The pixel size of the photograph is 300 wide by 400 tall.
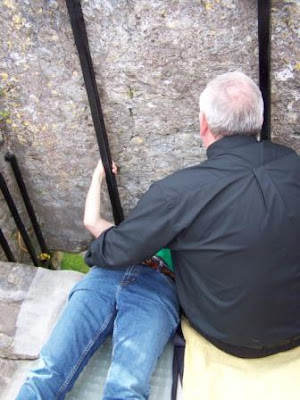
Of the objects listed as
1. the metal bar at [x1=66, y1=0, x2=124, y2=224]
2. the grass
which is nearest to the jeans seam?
the metal bar at [x1=66, y1=0, x2=124, y2=224]

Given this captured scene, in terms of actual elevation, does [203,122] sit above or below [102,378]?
above

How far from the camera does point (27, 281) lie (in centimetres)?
280

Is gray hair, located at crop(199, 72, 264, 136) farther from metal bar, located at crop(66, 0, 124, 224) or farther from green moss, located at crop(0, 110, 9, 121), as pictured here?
green moss, located at crop(0, 110, 9, 121)

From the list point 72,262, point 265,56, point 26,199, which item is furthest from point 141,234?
point 72,262

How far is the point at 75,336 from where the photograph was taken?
7.18ft

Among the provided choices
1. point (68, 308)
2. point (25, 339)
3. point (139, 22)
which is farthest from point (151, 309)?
point (139, 22)

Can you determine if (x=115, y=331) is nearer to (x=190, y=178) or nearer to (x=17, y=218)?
(x=190, y=178)

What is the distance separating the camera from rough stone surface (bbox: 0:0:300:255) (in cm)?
211

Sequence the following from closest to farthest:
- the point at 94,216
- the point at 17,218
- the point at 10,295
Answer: the point at 94,216 < the point at 10,295 < the point at 17,218

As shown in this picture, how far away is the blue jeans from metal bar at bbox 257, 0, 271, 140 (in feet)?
2.78

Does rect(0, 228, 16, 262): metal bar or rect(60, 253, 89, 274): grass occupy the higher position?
rect(0, 228, 16, 262): metal bar

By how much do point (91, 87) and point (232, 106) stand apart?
28.9 inches

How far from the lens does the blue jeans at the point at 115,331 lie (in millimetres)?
2068

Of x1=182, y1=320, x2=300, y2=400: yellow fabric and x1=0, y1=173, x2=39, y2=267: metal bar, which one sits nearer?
x1=182, y1=320, x2=300, y2=400: yellow fabric
